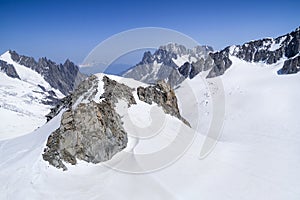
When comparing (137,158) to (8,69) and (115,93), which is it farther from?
(8,69)

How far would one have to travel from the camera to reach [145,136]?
2834 centimetres

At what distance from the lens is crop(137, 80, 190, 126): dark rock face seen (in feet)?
126

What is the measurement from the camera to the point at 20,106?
390ft

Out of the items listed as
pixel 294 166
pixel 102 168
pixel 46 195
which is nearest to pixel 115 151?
pixel 102 168

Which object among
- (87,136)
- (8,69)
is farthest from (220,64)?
(8,69)

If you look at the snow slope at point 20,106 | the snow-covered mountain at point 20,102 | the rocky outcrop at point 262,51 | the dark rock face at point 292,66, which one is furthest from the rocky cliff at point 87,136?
the rocky outcrop at point 262,51

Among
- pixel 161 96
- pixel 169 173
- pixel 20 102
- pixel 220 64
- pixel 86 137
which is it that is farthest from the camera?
pixel 20 102

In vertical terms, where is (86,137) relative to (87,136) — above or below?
below

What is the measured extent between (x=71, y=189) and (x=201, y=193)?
9031 millimetres

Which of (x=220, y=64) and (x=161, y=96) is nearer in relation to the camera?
(x=161, y=96)

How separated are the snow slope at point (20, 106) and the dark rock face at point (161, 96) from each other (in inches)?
1442

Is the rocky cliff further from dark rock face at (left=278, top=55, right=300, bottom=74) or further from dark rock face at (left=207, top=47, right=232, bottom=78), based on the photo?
dark rock face at (left=207, top=47, right=232, bottom=78)

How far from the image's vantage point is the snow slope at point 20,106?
76312mm

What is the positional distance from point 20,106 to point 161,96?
312ft
